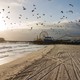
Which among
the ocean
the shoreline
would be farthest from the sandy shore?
the ocean

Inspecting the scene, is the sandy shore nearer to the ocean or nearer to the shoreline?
the shoreline

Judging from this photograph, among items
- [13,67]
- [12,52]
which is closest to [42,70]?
[13,67]

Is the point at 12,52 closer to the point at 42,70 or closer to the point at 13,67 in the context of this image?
the point at 13,67

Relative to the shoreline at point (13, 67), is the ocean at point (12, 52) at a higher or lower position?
lower

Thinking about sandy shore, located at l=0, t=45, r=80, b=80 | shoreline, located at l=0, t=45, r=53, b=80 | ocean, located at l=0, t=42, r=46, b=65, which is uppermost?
sandy shore, located at l=0, t=45, r=80, b=80

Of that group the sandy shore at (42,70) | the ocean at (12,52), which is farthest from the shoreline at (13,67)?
the ocean at (12,52)

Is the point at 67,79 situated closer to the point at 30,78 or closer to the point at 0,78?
the point at 30,78

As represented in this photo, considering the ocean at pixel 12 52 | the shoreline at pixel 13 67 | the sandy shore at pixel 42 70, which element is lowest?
the ocean at pixel 12 52

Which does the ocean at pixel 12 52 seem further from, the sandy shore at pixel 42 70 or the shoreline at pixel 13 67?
the sandy shore at pixel 42 70

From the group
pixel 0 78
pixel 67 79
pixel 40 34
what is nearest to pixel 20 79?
pixel 0 78

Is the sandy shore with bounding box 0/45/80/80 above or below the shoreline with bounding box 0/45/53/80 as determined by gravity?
above

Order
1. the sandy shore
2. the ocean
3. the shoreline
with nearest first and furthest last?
the sandy shore, the shoreline, the ocean

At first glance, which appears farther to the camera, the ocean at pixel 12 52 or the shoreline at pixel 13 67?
the ocean at pixel 12 52

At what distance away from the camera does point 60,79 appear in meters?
12.3
